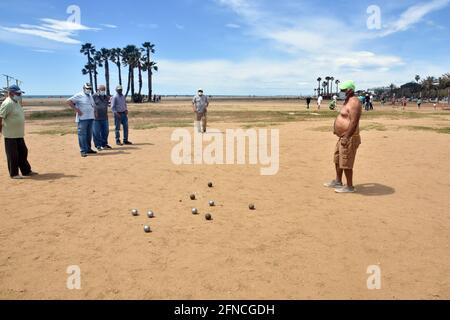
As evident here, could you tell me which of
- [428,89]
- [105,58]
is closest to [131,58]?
[105,58]

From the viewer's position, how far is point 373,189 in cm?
783

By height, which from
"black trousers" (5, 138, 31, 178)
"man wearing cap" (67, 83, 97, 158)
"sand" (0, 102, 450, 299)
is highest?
"man wearing cap" (67, 83, 97, 158)

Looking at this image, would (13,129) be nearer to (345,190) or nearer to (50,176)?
(50,176)

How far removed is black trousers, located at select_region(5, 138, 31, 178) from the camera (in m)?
8.58

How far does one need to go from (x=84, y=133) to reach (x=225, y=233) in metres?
7.57

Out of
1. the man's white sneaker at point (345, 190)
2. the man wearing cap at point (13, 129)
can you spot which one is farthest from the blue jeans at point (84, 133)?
the man's white sneaker at point (345, 190)

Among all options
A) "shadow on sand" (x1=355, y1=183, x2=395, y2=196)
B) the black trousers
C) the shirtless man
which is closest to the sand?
"shadow on sand" (x1=355, y1=183, x2=395, y2=196)

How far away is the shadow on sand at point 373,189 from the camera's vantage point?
7516mm

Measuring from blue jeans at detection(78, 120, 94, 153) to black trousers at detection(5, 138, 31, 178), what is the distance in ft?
8.25

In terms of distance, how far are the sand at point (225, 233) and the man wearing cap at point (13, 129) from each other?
0.53 meters

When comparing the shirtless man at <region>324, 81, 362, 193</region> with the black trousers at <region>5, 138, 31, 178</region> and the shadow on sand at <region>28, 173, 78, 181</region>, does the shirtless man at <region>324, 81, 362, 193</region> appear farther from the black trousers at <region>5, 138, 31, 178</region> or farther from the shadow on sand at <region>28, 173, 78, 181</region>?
the black trousers at <region>5, 138, 31, 178</region>

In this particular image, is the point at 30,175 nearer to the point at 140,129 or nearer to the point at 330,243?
the point at 330,243

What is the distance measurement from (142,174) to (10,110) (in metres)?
3.33

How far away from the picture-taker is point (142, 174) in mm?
9172
